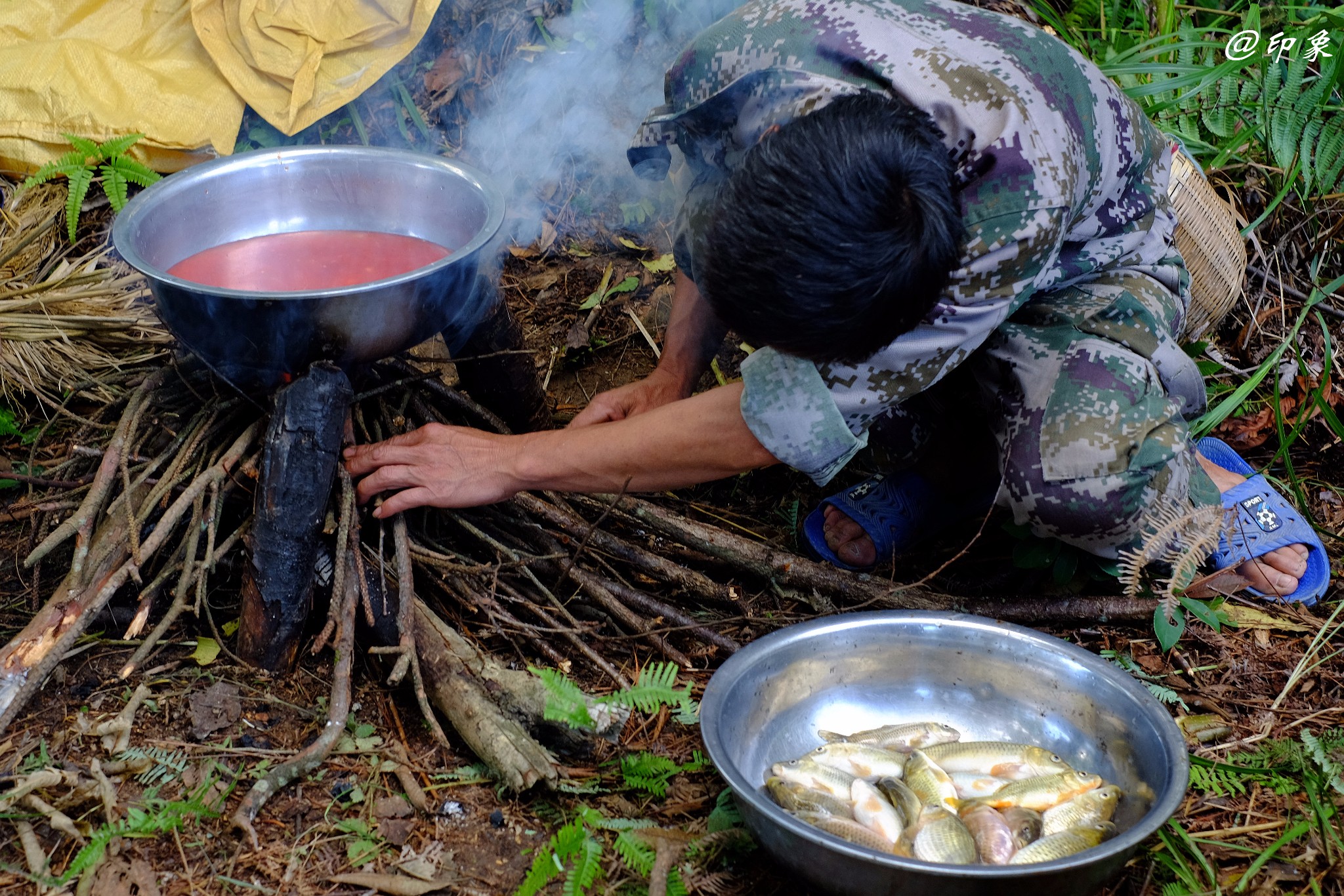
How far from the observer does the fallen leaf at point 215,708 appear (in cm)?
240

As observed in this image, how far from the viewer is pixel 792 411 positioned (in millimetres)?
2467

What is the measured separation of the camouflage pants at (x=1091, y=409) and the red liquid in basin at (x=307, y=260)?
1546 mm

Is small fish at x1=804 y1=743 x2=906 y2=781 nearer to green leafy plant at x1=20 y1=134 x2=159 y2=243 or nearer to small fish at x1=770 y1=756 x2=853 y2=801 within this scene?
small fish at x1=770 y1=756 x2=853 y2=801

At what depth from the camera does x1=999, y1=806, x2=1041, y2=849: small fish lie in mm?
2070

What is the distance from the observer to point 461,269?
2.40m

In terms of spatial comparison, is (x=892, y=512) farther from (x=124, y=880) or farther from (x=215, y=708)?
(x=124, y=880)

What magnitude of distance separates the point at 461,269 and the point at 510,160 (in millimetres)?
2721

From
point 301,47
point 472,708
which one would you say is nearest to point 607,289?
point 301,47

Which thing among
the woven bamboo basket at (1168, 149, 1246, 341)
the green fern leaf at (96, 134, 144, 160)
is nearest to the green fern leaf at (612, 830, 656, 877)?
the woven bamboo basket at (1168, 149, 1246, 341)

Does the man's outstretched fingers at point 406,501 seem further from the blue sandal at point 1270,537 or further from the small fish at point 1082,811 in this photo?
the blue sandal at point 1270,537

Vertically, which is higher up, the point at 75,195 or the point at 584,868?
the point at 75,195

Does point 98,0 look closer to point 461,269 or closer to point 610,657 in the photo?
point 461,269

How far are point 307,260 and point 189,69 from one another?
2014 mm

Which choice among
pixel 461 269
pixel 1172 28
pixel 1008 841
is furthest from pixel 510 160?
pixel 1008 841
